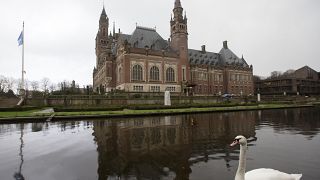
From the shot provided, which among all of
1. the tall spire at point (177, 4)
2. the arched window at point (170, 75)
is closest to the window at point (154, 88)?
the arched window at point (170, 75)

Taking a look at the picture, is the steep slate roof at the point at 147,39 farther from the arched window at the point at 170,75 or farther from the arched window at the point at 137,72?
the arched window at the point at 170,75

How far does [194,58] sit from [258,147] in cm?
7482

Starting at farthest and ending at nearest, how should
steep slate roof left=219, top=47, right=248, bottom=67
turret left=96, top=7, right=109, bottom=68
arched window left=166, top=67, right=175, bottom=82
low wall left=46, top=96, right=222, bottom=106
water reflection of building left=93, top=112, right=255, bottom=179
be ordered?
1. steep slate roof left=219, top=47, right=248, bottom=67
2. turret left=96, top=7, right=109, bottom=68
3. arched window left=166, top=67, right=175, bottom=82
4. low wall left=46, top=96, right=222, bottom=106
5. water reflection of building left=93, top=112, right=255, bottom=179

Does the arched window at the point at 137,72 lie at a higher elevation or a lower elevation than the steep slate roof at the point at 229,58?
lower

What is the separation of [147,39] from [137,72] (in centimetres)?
1153

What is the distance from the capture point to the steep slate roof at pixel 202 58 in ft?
277

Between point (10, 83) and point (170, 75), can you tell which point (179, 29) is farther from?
point (10, 83)

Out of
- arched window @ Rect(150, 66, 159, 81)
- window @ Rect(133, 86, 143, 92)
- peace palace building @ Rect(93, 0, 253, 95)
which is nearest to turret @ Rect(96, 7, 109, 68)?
peace palace building @ Rect(93, 0, 253, 95)

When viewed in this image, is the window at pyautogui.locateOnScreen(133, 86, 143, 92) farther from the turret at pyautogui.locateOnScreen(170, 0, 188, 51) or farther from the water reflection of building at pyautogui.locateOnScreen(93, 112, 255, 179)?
the water reflection of building at pyautogui.locateOnScreen(93, 112, 255, 179)

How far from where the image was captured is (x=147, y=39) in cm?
6875

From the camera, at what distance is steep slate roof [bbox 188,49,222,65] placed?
277ft

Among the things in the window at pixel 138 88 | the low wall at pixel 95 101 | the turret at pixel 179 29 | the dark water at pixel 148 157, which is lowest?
the dark water at pixel 148 157

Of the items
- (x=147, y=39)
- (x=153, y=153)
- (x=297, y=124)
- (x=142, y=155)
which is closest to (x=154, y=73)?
(x=147, y=39)

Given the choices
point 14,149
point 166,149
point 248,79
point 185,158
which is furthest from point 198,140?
point 248,79
